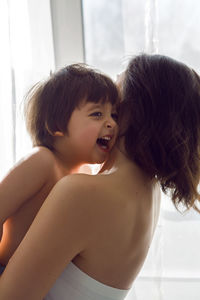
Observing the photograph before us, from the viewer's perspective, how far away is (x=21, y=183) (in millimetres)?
860

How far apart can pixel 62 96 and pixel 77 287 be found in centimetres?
44

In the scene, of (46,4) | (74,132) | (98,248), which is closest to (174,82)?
(74,132)

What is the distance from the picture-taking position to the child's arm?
0.86 m

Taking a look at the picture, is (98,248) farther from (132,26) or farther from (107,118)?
(132,26)

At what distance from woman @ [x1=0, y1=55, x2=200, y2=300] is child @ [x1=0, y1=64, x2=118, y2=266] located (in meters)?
0.06

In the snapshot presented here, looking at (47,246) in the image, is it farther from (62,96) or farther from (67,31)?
(67,31)

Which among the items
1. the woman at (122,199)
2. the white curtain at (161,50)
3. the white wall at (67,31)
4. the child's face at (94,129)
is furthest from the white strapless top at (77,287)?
the white wall at (67,31)

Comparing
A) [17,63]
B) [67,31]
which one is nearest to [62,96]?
[17,63]

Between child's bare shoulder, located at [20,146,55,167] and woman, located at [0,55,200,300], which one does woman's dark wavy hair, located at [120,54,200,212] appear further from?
child's bare shoulder, located at [20,146,55,167]

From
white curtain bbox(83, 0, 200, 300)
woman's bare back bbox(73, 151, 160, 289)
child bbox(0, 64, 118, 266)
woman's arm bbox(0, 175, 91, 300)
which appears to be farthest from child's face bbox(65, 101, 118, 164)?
white curtain bbox(83, 0, 200, 300)

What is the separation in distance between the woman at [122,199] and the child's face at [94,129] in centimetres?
5

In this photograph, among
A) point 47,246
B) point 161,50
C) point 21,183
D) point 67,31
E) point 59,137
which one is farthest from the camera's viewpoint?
point 67,31

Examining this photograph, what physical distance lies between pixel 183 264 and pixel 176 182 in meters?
0.49

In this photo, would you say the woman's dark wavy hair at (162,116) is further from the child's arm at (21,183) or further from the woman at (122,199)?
the child's arm at (21,183)
